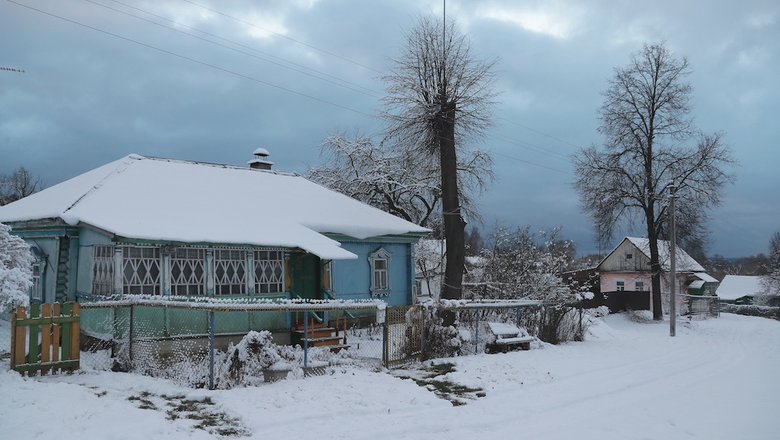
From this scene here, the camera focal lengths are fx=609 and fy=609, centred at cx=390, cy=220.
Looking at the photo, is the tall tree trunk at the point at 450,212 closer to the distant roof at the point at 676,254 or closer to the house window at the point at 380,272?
the house window at the point at 380,272

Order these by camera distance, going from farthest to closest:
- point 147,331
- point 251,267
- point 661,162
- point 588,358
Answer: point 661,162, point 251,267, point 588,358, point 147,331

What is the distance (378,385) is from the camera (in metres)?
10.3

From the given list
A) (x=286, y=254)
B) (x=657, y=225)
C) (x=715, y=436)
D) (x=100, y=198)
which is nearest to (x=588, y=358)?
(x=715, y=436)

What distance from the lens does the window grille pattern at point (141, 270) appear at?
46.8 ft

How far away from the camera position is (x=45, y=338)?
10156 mm

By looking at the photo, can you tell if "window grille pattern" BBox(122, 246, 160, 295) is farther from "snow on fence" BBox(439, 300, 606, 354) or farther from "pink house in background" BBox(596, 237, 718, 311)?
"pink house in background" BBox(596, 237, 718, 311)

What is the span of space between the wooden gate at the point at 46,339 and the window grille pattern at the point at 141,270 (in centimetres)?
357

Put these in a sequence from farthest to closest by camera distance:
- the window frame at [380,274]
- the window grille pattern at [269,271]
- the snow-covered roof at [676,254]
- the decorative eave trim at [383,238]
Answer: the snow-covered roof at [676,254] → the window frame at [380,274] → the decorative eave trim at [383,238] → the window grille pattern at [269,271]

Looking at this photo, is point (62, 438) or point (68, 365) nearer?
point (62, 438)

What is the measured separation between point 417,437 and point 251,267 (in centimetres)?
983

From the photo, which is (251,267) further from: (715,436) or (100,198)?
(715,436)

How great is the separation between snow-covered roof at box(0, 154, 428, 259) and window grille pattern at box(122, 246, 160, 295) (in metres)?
0.69

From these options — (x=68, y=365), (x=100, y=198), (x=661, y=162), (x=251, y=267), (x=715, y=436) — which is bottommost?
(x=715, y=436)

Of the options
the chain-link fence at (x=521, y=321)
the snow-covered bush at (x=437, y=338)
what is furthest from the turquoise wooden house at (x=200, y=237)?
the chain-link fence at (x=521, y=321)
